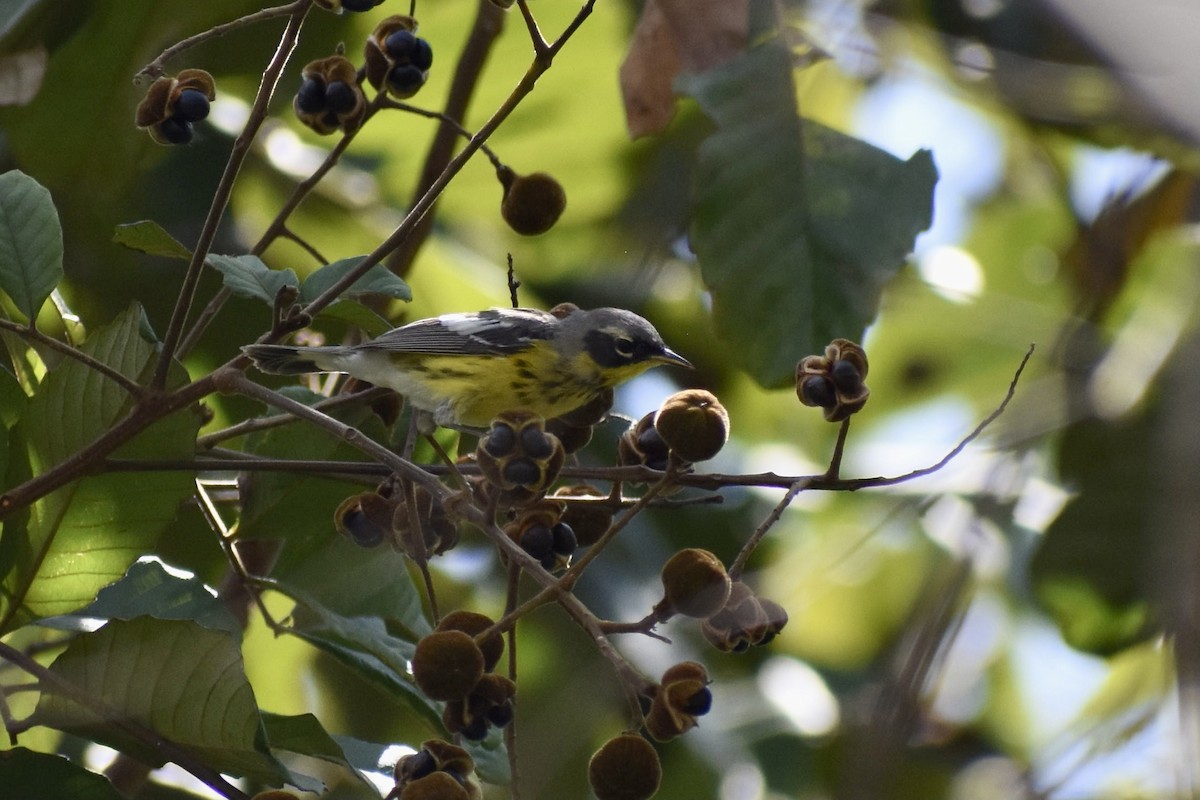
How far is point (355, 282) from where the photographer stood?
6.64 ft

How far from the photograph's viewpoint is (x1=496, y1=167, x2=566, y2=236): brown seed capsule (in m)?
2.20

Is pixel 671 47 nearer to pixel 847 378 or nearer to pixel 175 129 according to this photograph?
pixel 175 129

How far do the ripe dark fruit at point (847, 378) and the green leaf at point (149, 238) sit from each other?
94cm

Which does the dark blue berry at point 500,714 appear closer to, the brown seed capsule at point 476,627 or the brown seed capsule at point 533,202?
the brown seed capsule at point 476,627

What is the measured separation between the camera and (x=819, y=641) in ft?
15.4

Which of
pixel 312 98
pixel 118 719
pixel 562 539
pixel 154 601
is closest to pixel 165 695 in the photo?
pixel 118 719

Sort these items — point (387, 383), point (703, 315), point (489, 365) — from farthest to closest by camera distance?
point (703, 315), point (489, 365), point (387, 383)

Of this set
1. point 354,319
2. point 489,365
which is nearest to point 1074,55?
point 489,365

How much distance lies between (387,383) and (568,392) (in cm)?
82

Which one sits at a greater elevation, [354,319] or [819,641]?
[354,319]

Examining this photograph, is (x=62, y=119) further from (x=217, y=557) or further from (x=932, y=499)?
(x=932, y=499)

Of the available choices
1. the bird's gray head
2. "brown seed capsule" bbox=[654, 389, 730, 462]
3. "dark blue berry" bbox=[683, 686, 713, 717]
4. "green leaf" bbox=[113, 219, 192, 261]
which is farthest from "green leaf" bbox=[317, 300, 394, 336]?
the bird's gray head

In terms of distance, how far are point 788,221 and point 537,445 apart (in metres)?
1.25

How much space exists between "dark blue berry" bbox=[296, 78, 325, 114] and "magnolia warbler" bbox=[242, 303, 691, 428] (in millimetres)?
769
